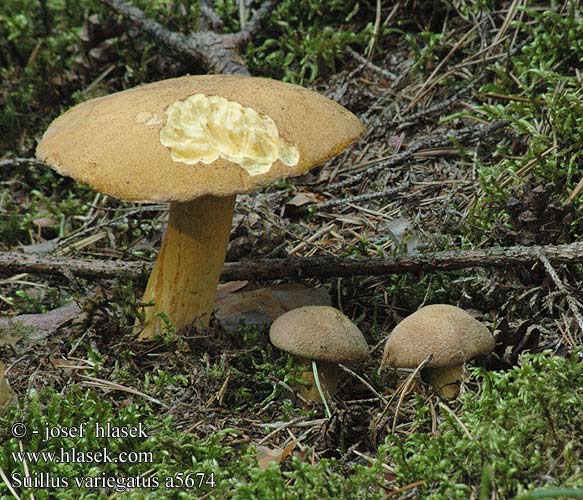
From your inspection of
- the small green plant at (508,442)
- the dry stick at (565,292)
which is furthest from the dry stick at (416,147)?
the small green plant at (508,442)

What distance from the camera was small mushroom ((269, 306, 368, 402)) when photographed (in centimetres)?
203

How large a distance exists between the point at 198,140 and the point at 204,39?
185 cm

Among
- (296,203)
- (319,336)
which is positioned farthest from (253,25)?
(319,336)

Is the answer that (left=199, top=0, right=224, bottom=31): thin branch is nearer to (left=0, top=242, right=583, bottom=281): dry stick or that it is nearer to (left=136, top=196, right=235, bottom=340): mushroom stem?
(left=0, top=242, right=583, bottom=281): dry stick

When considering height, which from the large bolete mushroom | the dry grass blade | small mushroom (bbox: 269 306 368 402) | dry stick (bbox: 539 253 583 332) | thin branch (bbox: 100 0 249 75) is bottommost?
the dry grass blade

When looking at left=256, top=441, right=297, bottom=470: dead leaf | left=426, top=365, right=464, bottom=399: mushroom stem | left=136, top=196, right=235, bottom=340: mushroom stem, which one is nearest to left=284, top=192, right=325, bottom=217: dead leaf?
left=136, top=196, right=235, bottom=340: mushroom stem

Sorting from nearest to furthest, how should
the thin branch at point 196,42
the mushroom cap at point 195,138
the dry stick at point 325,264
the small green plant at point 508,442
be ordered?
the small green plant at point 508,442
the mushroom cap at point 195,138
the dry stick at point 325,264
the thin branch at point 196,42

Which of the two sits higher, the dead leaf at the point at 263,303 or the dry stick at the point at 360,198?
the dry stick at the point at 360,198

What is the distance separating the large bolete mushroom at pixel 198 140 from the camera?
6.08ft

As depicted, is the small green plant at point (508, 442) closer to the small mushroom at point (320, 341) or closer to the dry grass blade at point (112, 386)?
the small mushroom at point (320, 341)

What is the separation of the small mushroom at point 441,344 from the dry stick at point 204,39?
6.12 ft

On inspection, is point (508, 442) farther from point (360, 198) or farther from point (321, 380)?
point (360, 198)

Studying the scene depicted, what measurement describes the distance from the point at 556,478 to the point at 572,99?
5.45 ft

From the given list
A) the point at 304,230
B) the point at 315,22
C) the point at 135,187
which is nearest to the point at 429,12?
the point at 315,22
